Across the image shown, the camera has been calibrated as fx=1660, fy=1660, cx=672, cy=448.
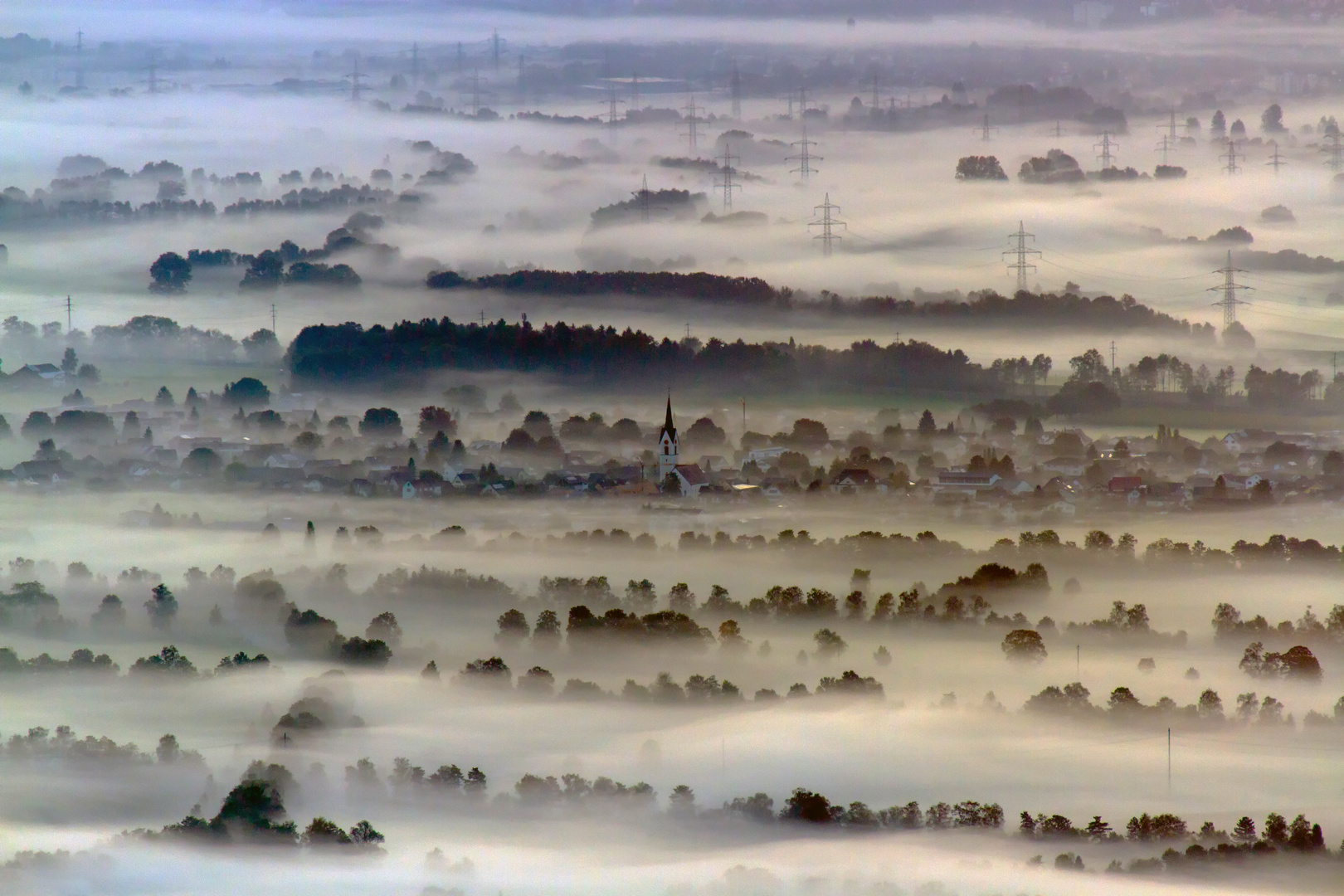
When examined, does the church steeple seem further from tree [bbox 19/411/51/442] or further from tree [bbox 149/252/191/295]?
tree [bbox 149/252/191/295]

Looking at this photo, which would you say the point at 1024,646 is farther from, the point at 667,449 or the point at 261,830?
the point at 261,830

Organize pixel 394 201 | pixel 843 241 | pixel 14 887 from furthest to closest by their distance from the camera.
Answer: pixel 394 201, pixel 843 241, pixel 14 887

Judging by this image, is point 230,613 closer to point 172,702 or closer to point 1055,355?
point 172,702

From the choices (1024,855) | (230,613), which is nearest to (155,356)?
(230,613)

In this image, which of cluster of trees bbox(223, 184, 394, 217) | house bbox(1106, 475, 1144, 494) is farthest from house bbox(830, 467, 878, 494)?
cluster of trees bbox(223, 184, 394, 217)

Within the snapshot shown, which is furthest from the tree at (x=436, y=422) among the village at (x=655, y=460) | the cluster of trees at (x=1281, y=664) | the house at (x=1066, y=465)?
the cluster of trees at (x=1281, y=664)

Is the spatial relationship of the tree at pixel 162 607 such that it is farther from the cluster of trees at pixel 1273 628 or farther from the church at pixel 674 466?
the cluster of trees at pixel 1273 628
